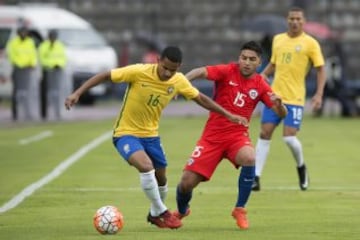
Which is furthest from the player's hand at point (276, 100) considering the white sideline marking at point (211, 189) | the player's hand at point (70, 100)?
the white sideline marking at point (211, 189)

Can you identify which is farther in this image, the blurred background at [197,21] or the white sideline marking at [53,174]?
the blurred background at [197,21]

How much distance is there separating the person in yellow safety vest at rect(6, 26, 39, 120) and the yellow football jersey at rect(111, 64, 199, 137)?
19.8 m

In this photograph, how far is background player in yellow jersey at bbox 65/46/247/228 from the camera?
43.9ft

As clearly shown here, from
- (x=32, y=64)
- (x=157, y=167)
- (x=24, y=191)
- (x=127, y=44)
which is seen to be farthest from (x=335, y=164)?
(x=127, y=44)

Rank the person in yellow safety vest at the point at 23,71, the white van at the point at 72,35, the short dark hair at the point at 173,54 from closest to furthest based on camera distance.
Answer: the short dark hair at the point at 173,54
the person in yellow safety vest at the point at 23,71
the white van at the point at 72,35

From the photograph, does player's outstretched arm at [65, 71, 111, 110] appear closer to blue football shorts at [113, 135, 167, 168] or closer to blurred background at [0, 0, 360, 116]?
blue football shorts at [113, 135, 167, 168]

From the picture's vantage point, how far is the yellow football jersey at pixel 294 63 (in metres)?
17.8

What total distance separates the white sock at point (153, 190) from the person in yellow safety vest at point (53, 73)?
20600 mm

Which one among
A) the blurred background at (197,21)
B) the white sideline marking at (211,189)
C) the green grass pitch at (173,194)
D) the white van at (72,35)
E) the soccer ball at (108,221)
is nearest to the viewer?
the soccer ball at (108,221)

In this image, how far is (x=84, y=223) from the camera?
14000 mm

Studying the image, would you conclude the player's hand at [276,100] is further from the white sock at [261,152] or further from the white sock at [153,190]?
the white sock at [261,152]

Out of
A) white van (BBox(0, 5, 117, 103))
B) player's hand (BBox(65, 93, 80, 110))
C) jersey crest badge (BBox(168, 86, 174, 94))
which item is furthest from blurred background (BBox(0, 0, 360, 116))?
player's hand (BBox(65, 93, 80, 110))

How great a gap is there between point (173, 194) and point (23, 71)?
1742 cm

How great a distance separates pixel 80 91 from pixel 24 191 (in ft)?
14.3
